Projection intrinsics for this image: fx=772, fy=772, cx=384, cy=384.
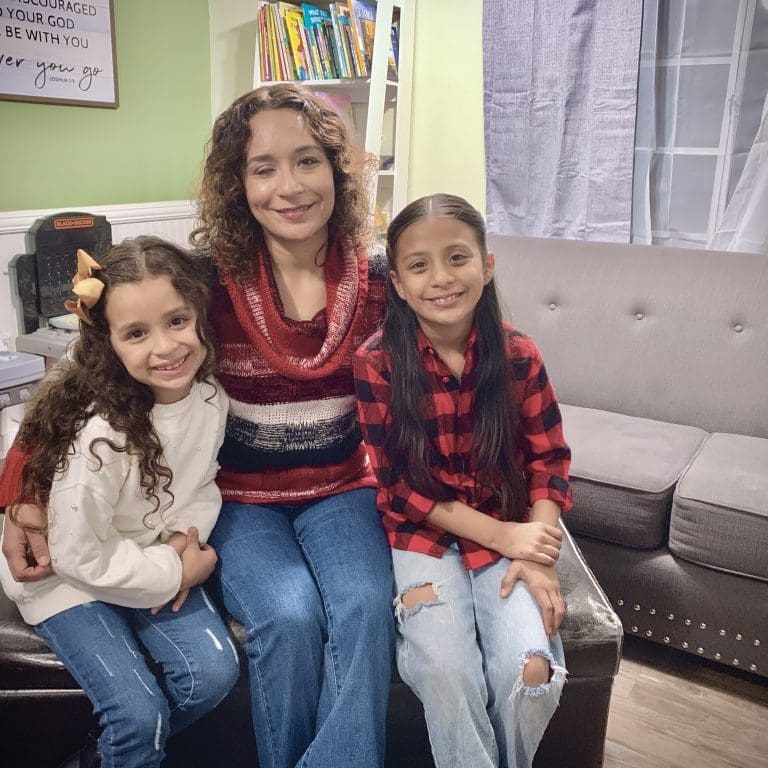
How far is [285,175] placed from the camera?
1.31 meters

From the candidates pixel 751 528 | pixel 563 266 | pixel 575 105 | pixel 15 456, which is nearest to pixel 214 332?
pixel 15 456

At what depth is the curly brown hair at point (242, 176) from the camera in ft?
4.34

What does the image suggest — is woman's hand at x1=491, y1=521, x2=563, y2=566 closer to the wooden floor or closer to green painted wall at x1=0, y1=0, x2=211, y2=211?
the wooden floor

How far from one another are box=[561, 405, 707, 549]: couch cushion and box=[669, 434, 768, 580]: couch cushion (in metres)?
0.04

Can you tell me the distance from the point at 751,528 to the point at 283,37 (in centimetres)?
245

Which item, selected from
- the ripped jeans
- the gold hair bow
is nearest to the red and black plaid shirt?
the ripped jeans

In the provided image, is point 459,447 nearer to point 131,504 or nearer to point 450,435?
point 450,435

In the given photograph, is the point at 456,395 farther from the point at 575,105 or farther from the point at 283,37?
the point at 283,37

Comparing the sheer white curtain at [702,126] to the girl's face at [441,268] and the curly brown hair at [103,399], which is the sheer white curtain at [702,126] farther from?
the curly brown hair at [103,399]

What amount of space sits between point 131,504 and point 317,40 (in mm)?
2361

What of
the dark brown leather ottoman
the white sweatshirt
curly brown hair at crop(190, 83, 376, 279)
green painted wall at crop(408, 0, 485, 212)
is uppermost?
green painted wall at crop(408, 0, 485, 212)

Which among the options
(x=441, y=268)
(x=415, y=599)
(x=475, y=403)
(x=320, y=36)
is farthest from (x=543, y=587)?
(x=320, y=36)

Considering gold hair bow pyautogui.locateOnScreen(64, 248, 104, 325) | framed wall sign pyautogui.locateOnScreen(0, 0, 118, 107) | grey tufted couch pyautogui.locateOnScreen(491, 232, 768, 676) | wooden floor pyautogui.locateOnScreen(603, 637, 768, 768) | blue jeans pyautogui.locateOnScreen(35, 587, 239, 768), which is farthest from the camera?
framed wall sign pyautogui.locateOnScreen(0, 0, 118, 107)

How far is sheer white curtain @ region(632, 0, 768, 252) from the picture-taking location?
238 centimetres
